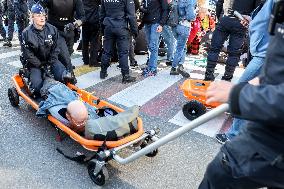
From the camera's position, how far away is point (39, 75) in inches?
186

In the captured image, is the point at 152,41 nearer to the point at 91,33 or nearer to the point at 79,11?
the point at 91,33

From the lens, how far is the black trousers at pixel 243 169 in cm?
170

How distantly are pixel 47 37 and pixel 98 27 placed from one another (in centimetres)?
232

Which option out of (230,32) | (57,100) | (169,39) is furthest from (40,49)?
(169,39)

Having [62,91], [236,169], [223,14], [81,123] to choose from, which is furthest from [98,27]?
[236,169]

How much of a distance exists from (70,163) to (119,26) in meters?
3.30

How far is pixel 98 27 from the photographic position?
712cm

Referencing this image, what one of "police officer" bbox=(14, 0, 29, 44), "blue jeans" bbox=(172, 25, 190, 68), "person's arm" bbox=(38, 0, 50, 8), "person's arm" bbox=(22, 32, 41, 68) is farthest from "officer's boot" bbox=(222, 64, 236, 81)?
"police officer" bbox=(14, 0, 29, 44)

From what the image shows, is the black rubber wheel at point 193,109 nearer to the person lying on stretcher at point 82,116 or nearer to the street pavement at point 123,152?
the street pavement at point 123,152

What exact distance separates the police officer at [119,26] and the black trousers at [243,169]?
4586mm

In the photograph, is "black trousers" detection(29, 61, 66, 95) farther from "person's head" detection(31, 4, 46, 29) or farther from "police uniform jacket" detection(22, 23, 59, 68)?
"person's head" detection(31, 4, 46, 29)

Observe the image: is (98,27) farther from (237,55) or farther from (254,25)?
(254,25)

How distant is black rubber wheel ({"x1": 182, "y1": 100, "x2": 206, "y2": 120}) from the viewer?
470cm

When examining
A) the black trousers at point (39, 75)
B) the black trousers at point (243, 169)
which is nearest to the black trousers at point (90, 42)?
the black trousers at point (39, 75)
